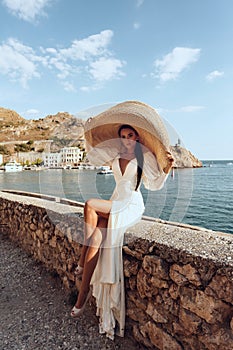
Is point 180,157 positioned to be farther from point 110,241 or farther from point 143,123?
point 110,241

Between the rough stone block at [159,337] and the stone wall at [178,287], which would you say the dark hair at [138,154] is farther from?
the rough stone block at [159,337]

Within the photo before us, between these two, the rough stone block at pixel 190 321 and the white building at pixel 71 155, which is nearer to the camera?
the rough stone block at pixel 190 321

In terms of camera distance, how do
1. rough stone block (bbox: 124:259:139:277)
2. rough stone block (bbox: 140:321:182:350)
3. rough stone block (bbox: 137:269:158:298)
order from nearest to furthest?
rough stone block (bbox: 140:321:182:350) < rough stone block (bbox: 137:269:158:298) < rough stone block (bbox: 124:259:139:277)

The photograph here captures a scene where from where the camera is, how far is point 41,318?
2811mm

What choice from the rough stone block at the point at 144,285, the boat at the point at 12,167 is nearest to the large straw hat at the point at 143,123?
the rough stone block at the point at 144,285

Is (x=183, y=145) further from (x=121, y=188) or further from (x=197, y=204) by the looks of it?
(x=197, y=204)

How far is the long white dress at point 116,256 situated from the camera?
7.64ft

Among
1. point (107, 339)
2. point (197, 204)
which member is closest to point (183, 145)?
Result: point (107, 339)

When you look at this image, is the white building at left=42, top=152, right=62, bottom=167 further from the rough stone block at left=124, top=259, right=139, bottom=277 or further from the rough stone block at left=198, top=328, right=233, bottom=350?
the rough stone block at left=198, top=328, right=233, bottom=350

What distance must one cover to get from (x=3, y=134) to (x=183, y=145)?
75913 mm

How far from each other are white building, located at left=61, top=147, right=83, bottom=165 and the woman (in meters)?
0.89

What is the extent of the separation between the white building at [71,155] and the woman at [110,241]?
0.89m

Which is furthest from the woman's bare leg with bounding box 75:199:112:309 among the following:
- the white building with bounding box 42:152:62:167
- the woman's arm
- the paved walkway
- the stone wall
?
the white building with bounding box 42:152:62:167

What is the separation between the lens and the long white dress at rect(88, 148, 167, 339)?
233 centimetres
